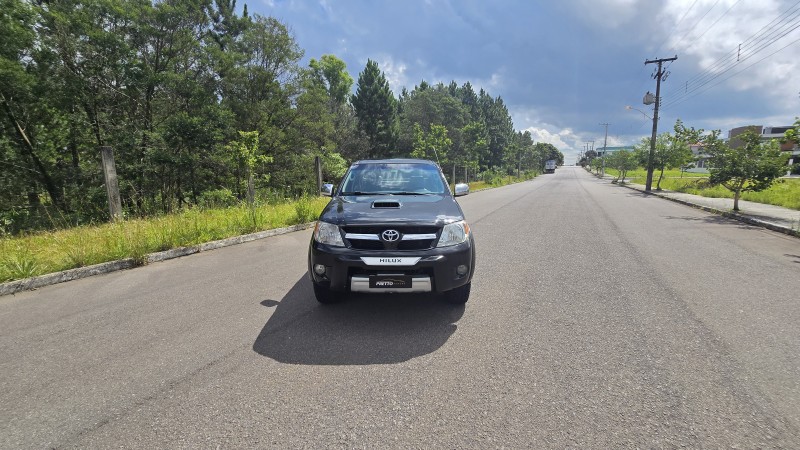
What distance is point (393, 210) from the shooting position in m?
3.75

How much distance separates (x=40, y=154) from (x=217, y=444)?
22832 millimetres

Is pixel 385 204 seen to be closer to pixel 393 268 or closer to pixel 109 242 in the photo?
pixel 393 268

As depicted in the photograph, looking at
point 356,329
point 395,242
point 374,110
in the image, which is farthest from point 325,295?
point 374,110

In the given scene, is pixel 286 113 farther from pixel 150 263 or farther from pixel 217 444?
pixel 217 444

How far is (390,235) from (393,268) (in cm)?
33

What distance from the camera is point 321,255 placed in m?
3.49

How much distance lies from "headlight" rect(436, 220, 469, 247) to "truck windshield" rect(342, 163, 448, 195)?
1.10 m

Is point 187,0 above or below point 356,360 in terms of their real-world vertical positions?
above

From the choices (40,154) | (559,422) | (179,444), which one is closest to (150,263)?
(179,444)

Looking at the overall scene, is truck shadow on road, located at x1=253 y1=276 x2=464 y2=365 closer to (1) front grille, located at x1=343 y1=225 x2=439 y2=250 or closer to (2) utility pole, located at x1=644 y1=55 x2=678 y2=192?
(1) front grille, located at x1=343 y1=225 x2=439 y2=250

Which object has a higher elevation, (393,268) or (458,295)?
(393,268)

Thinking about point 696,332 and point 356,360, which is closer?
point 356,360

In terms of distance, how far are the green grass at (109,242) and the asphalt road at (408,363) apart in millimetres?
634

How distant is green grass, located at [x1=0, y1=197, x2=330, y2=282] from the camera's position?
5191 millimetres
